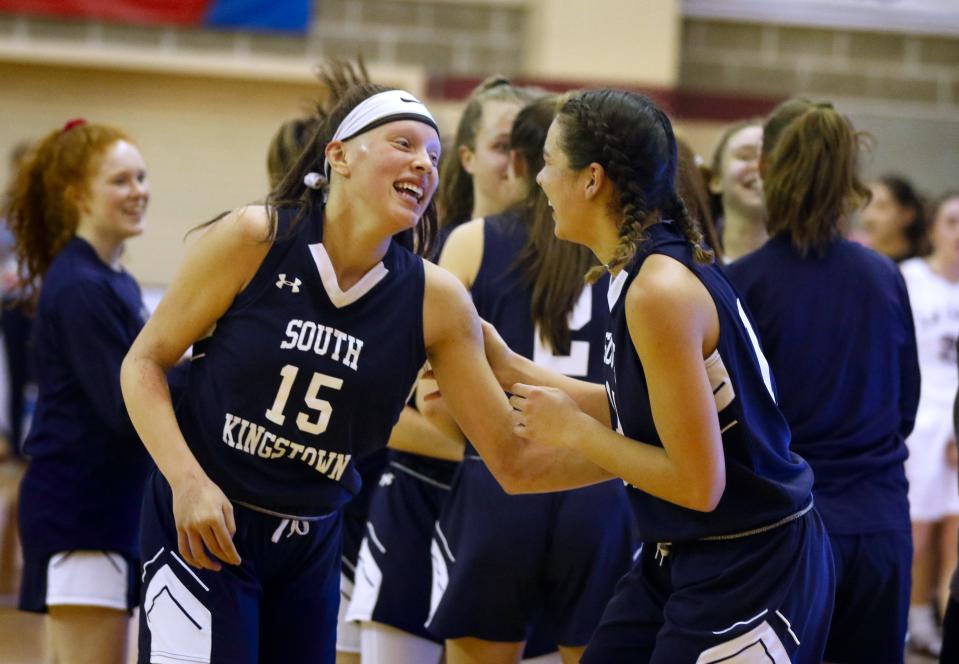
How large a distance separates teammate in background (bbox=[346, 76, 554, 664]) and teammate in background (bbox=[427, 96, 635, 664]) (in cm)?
18

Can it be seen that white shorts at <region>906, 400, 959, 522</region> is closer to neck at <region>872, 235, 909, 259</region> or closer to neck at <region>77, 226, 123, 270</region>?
neck at <region>872, 235, 909, 259</region>

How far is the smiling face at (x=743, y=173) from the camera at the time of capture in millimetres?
3740

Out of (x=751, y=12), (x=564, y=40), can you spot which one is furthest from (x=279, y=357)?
(x=751, y=12)

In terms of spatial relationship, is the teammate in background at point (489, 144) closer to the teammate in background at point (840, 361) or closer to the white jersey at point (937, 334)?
the teammate in background at point (840, 361)

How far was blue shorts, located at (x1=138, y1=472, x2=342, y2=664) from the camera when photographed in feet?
7.71

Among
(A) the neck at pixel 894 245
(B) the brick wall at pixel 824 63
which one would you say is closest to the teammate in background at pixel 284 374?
(A) the neck at pixel 894 245

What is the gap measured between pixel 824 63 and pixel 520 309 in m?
6.89

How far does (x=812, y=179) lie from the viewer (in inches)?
120

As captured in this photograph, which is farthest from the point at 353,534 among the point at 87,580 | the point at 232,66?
the point at 232,66

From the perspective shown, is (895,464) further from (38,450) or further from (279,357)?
(38,450)

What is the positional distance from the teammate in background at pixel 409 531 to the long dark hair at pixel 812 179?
67 cm

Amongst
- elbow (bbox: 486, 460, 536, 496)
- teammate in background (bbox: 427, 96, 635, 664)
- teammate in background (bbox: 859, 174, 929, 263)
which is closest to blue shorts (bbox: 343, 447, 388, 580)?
teammate in background (bbox: 427, 96, 635, 664)

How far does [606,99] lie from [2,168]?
7810 mm

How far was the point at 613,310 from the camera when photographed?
2.28 meters
